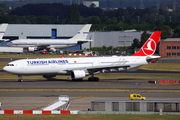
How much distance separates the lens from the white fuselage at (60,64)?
48.9 m

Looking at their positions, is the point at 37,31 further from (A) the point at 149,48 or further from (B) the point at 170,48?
(A) the point at 149,48

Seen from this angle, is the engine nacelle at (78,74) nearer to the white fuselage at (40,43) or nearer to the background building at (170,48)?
the background building at (170,48)

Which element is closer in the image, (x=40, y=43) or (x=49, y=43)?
(x=40, y=43)

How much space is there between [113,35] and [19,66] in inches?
4823

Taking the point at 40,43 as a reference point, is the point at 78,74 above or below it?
below

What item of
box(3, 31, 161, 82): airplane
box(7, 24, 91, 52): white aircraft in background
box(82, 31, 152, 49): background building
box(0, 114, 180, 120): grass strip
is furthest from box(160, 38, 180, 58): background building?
box(0, 114, 180, 120): grass strip

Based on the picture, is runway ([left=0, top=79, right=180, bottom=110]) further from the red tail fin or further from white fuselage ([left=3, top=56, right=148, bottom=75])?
the red tail fin

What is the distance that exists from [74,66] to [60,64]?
2.51 meters

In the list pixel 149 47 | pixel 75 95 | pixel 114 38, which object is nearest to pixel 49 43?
pixel 114 38

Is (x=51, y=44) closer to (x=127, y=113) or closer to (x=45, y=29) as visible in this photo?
(x=45, y=29)

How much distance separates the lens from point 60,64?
50.8 meters

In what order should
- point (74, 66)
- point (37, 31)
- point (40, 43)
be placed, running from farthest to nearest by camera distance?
point (37, 31) → point (40, 43) → point (74, 66)

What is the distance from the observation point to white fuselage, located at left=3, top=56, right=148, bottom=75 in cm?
4888

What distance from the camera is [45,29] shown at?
15800 centimetres
